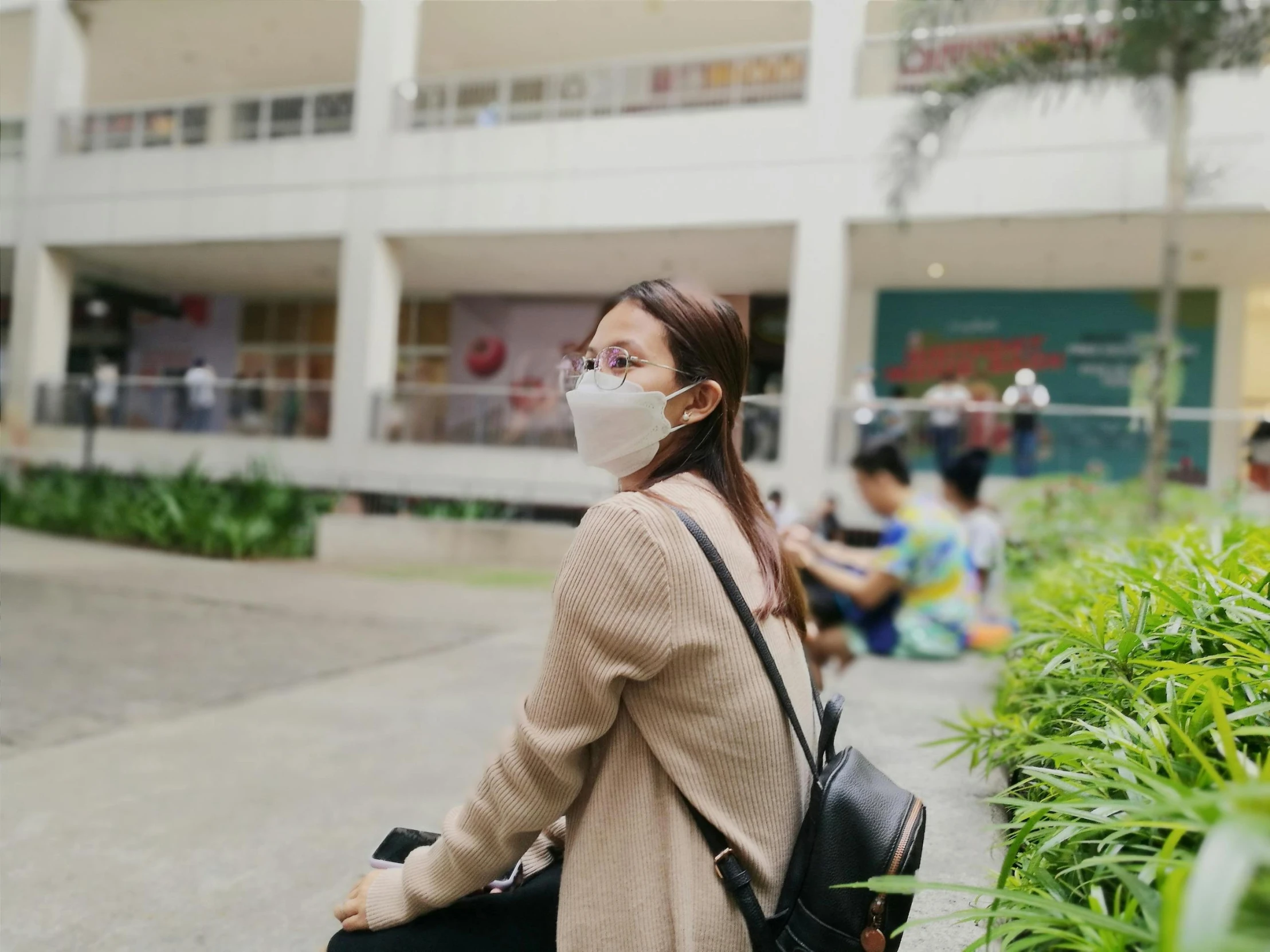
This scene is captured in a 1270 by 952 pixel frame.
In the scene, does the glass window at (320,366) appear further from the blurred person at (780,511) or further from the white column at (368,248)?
the blurred person at (780,511)

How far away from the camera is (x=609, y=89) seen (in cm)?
1427

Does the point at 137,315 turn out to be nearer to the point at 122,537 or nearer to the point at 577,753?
the point at 122,537

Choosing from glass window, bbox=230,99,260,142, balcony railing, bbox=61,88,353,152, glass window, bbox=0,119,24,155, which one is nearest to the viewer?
glass window, bbox=0,119,24,155

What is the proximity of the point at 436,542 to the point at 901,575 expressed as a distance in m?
8.97

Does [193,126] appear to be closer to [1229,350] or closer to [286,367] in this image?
[286,367]

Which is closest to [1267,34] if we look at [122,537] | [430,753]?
[430,753]

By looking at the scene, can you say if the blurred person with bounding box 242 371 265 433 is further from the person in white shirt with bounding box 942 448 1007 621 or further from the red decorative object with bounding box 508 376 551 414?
the person in white shirt with bounding box 942 448 1007 621

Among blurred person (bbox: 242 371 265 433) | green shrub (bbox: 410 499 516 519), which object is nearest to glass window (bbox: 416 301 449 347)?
blurred person (bbox: 242 371 265 433)

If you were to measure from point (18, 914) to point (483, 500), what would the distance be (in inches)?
493

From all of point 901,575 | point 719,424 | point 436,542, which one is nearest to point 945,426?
point 436,542

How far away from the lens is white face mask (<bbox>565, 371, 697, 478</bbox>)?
4.93ft

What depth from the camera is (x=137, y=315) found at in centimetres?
2114

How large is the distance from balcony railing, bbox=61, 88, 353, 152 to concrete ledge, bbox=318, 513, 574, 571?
282 inches

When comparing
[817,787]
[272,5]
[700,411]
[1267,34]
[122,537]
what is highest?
[1267,34]
